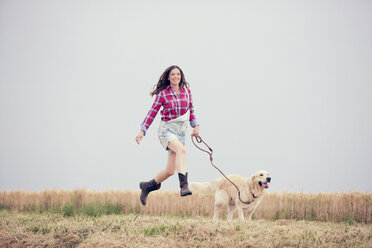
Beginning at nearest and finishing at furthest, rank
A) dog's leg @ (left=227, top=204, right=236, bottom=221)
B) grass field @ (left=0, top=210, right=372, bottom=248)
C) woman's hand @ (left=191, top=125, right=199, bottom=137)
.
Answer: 1. grass field @ (left=0, top=210, right=372, bottom=248)
2. woman's hand @ (left=191, top=125, right=199, bottom=137)
3. dog's leg @ (left=227, top=204, right=236, bottom=221)

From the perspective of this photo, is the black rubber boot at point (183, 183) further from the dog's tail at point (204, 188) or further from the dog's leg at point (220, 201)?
the dog's tail at point (204, 188)

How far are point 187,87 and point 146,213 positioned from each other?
6.06 m

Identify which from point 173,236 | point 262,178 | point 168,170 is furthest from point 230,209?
point 173,236

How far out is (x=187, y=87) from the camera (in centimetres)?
769

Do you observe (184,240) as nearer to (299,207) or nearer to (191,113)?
(191,113)

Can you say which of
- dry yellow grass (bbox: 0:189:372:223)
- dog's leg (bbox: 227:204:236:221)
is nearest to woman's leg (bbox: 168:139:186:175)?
dog's leg (bbox: 227:204:236:221)

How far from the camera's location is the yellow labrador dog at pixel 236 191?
9125 mm

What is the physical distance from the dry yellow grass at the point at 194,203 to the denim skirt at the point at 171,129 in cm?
528

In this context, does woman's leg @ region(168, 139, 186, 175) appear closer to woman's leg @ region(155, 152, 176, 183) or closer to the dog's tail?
woman's leg @ region(155, 152, 176, 183)

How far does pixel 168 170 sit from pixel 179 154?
0.74 meters

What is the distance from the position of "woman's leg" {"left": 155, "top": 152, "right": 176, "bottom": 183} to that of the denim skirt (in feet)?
0.68

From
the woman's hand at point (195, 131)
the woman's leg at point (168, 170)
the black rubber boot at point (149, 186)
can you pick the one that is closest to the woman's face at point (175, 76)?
the woman's hand at point (195, 131)

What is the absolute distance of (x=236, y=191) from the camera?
31.3 feet

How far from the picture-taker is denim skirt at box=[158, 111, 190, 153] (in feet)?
23.7
